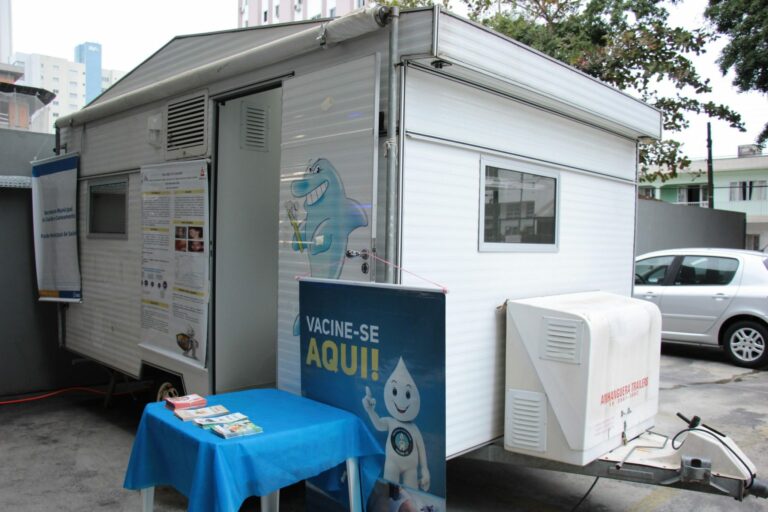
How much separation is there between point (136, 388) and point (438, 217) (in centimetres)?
443

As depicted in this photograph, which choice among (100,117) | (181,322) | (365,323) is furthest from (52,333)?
(365,323)

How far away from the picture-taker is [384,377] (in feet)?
10.0

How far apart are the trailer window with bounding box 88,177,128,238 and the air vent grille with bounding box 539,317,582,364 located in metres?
3.65

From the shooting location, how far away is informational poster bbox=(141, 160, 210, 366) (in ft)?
14.2

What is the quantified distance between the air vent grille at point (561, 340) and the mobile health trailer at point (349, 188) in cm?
35

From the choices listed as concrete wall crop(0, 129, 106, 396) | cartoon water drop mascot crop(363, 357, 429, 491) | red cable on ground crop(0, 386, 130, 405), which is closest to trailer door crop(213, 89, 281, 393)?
cartoon water drop mascot crop(363, 357, 429, 491)

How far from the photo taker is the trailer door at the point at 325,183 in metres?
3.23

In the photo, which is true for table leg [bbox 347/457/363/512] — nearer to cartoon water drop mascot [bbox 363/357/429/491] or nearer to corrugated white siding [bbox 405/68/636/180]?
cartoon water drop mascot [bbox 363/357/429/491]

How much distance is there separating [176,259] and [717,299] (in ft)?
22.8

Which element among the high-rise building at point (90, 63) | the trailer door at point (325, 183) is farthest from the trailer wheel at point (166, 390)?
the high-rise building at point (90, 63)

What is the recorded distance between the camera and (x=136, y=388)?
6.41 metres

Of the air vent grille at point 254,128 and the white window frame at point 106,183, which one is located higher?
the air vent grille at point 254,128

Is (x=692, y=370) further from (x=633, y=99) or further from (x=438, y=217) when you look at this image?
(x=438, y=217)

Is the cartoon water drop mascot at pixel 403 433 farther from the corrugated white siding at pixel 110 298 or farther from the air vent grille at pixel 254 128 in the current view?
the corrugated white siding at pixel 110 298
